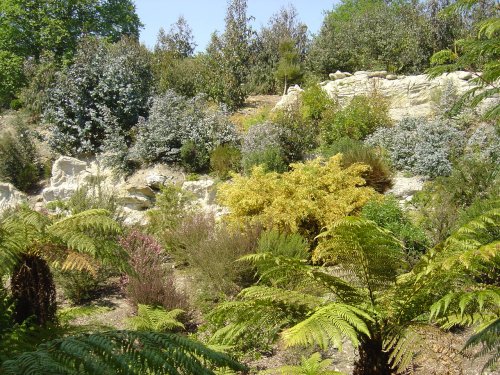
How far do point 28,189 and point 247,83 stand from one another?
7.82 metres

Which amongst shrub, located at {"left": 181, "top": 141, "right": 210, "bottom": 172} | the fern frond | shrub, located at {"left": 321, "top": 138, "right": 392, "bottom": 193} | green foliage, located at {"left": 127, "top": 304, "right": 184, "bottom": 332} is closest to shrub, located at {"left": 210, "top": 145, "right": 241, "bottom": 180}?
shrub, located at {"left": 181, "top": 141, "right": 210, "bottom": 172}

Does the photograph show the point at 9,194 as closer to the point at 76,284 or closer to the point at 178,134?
the point at 178,134

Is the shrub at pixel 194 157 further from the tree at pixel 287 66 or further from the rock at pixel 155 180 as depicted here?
the tree at pixel 287 66

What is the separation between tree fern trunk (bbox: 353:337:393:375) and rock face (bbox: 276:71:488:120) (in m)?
8.93

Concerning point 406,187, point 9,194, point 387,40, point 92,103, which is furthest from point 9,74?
point 406,187

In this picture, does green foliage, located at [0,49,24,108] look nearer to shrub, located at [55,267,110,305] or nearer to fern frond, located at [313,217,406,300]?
shrub, located at [55,267,110,305]

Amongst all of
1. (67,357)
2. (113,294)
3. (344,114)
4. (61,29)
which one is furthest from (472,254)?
(61,29)

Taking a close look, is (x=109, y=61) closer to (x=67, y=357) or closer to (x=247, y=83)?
(x=247, y=83)

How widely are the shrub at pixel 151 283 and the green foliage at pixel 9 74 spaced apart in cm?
1187

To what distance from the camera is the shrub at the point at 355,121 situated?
11234 mm

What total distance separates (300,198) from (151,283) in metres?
2.63

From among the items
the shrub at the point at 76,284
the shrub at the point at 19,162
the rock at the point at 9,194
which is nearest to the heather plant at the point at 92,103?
the shrub at the point at 19,162

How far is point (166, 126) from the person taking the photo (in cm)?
1169

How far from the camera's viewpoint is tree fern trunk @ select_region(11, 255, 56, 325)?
4.50m
